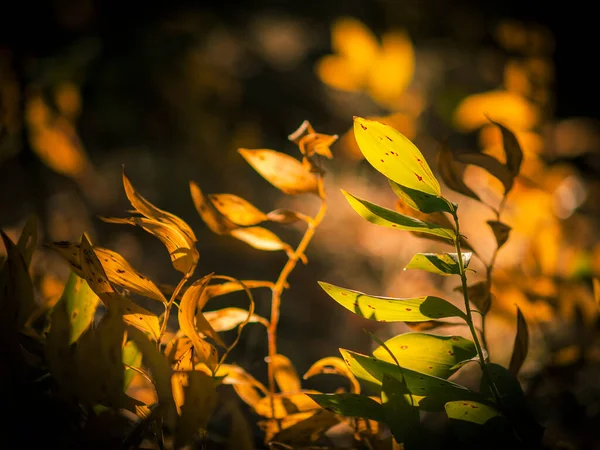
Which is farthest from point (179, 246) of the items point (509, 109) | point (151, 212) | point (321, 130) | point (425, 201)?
point (321, 130)

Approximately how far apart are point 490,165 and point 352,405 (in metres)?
0.16

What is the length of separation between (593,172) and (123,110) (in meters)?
1.40

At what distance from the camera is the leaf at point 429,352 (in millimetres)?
247

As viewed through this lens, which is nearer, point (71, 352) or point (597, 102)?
point (71, 352)

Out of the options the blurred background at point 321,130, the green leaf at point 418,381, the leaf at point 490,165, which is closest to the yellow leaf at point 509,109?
the blurred background at point 321,130

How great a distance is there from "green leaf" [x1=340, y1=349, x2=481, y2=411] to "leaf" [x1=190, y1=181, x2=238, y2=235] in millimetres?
102

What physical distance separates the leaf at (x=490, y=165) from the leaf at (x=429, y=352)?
0.32 feet

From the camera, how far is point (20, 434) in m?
0.22

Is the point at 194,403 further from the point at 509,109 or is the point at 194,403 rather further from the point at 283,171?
the point at 509,109

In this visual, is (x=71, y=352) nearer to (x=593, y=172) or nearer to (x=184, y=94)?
(x=184, y=94)

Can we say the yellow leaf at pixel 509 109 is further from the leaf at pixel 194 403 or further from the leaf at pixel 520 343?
the leaf at pixel 194 403

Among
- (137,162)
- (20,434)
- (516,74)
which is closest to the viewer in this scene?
(20,434)

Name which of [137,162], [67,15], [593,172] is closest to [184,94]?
[137,162]

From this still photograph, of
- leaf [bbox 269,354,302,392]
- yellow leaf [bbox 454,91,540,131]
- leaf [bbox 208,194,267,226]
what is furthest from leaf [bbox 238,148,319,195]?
yellow leaf [bbox 454,91,540,131]
